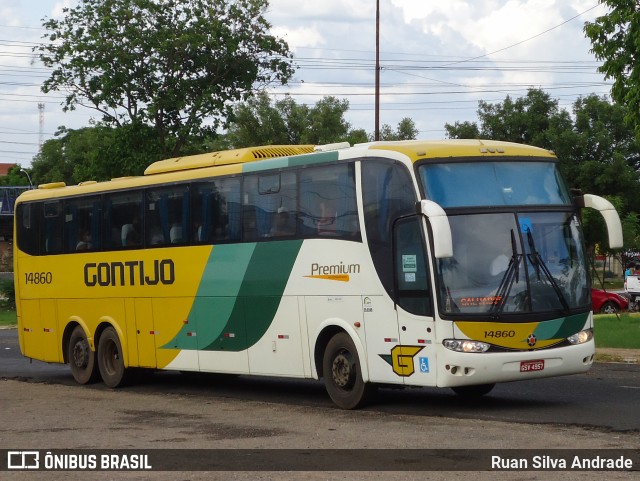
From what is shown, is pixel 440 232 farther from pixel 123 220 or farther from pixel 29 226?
pixel 29 226

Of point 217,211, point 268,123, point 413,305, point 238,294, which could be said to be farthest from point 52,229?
point 268,123

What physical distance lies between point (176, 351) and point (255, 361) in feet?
7.68

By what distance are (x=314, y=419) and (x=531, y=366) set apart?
102 inches

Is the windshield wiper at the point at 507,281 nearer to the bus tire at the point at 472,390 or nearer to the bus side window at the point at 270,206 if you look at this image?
the bus tire at the point at 472,390

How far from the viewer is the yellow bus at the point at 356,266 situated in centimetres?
1453

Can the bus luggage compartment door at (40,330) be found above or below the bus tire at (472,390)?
above

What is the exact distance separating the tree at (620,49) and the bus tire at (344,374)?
407 inches

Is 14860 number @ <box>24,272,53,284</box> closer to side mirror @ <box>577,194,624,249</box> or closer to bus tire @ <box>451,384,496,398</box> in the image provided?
bus tire @ <box>451,384,496,398</box>

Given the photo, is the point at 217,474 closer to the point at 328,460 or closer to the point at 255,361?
the point at 328,460

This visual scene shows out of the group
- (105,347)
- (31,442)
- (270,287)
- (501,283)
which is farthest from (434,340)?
(105,347)

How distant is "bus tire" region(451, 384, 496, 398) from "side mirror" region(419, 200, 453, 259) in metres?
3.08

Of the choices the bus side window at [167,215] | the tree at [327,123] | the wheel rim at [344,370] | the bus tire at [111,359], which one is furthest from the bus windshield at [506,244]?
the tree at [327,123]

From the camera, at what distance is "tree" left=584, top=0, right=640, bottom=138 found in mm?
23812

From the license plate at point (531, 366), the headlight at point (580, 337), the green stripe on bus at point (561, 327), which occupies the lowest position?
the license plate at point (531, 366)
